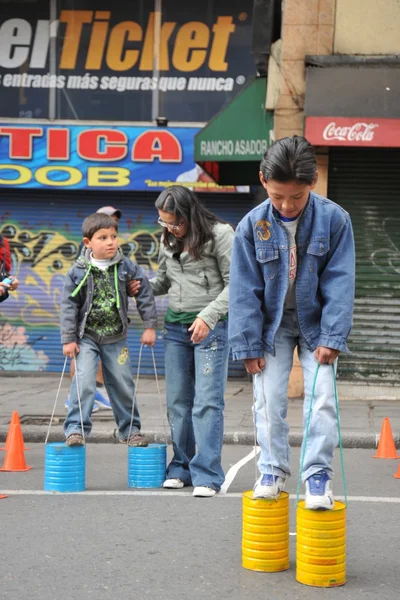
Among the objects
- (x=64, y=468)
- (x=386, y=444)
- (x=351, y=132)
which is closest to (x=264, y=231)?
(x=64, y=468)

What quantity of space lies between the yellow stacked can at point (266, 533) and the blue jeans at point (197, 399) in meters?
1.86

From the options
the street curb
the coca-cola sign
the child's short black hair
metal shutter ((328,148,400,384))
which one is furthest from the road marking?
metal shutter ((328,148,400,384))

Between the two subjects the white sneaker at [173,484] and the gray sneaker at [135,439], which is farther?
the gray sneaker at [135,439]

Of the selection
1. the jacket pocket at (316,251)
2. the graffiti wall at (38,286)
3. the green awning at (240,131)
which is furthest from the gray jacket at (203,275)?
the graffiti wall at (38,286)

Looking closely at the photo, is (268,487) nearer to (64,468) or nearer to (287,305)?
(287,305)

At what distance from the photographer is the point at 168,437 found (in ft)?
32.8

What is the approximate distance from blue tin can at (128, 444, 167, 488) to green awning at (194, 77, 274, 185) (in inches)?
263

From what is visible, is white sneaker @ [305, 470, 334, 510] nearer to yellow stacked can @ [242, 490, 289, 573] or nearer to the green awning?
yellow stacked can @ [242, 490, 289, 573]

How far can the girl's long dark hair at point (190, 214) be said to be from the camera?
697 cm

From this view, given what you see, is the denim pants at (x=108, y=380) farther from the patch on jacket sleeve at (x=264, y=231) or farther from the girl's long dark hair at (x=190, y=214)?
the patch on jacket sleeve at (x=264, y=231)

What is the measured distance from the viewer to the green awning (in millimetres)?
13398

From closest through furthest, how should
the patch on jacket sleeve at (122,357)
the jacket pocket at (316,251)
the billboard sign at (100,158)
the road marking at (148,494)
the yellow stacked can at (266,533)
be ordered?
the yellow stacked can at (266,533) < the jacket pocket at (316,251) < the road marking at (148,494) < the patch on jacket sleeve at (122,357) < the billboard sign at (100,158)

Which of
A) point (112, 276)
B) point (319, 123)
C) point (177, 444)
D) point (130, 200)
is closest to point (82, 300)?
point (112, 276)

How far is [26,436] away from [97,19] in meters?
8.14
